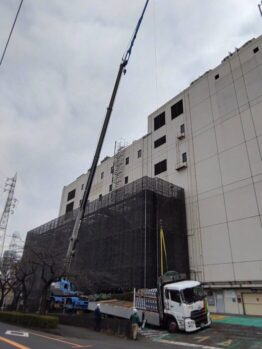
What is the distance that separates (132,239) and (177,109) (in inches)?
710

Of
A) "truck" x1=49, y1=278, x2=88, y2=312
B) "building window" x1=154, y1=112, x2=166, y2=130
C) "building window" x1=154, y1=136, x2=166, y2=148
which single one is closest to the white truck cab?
"truck" x1=49, y1=278, x2=88, y2=312

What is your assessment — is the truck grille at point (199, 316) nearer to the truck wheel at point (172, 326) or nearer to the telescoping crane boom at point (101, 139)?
the truck wheel at point (172, 326)

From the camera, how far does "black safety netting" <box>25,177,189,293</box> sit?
1059 inches

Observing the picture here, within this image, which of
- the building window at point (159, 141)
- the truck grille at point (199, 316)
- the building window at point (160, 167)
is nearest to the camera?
the truck grille at point (199, 316)

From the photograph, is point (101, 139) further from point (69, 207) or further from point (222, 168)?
point (69, 207)

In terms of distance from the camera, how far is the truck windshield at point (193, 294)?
16594 millimetres

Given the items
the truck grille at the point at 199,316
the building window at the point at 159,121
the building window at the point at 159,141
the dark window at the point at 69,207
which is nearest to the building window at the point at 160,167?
the building window at the point at 159,141

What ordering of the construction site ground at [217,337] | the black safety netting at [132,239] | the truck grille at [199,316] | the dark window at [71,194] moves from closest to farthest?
1. the construction site ground at [217,337]
2. the truck grille at [199,316]
3. the black safety netting at [132,239]
4. the dark window at [71,194]

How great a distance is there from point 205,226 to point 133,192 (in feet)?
27.1

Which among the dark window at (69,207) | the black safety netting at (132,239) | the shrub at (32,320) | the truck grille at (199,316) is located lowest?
the shrub at (32,320)

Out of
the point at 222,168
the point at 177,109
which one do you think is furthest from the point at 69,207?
the point at 222,168

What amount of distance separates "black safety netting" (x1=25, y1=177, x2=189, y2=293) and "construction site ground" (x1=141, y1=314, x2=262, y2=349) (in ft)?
29.6

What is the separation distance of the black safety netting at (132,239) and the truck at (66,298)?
140cm

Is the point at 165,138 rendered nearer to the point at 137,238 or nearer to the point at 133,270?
the point at 137,238
